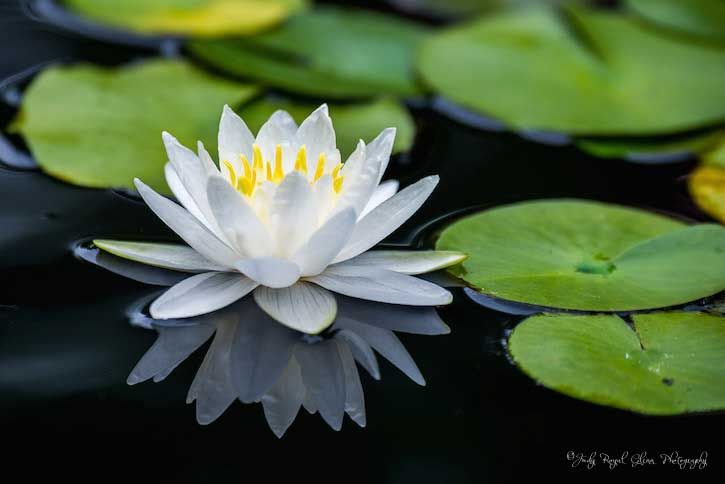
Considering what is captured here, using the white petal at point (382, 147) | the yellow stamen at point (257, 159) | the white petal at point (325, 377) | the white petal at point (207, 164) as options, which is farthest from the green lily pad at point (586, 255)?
the white petal at point (207, 164)

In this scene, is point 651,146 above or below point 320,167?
below

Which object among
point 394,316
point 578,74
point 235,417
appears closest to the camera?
point 235,417

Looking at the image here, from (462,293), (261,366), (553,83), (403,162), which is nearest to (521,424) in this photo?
(462,293)

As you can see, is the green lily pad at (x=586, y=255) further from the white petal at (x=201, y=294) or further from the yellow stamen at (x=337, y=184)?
the white petal at (x=201, y=294)

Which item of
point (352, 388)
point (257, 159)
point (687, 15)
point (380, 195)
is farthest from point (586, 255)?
point (687, 15)

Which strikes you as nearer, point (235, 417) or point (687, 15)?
point (235, 417)

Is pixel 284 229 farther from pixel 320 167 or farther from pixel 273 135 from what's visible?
pixel 273 135

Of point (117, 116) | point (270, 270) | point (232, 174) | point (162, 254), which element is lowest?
point (117, 116)

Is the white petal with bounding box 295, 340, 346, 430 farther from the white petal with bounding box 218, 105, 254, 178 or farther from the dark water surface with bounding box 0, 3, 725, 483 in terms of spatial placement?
the white petal with bounding box 218, 105, 254, 178
